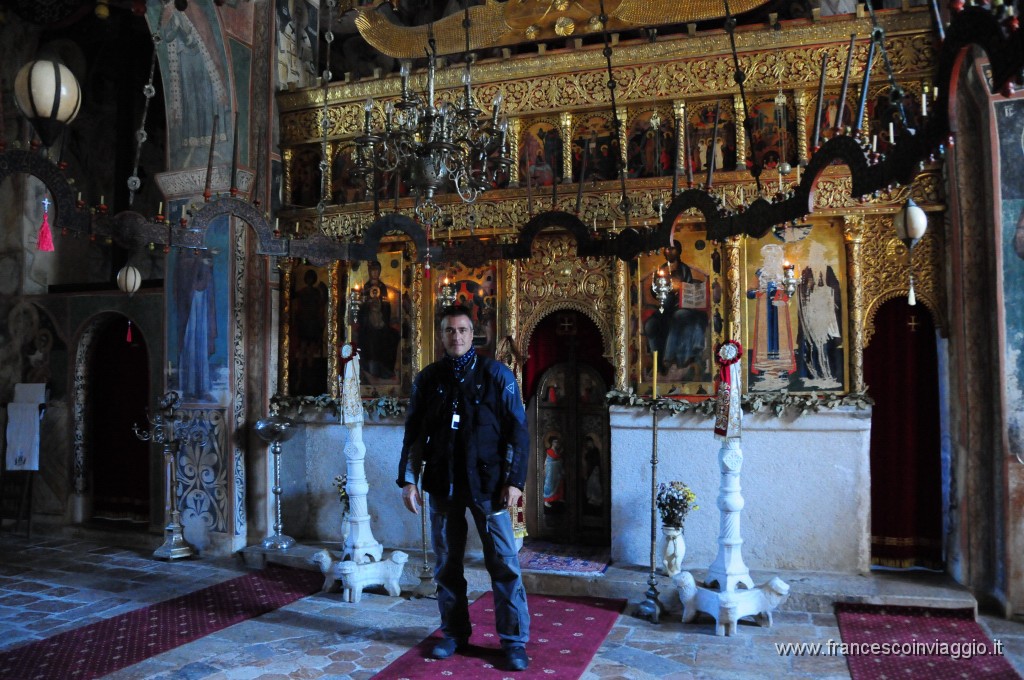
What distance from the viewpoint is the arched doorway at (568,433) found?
7.79 metres

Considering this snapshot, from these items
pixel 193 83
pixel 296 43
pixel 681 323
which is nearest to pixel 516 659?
pixel 681 323

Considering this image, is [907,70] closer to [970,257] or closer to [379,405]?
[970,257]

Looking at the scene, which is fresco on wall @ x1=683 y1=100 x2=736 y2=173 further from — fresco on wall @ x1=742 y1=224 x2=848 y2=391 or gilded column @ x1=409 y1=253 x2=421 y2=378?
gilded column @ x1=409 y1=253 x2=421 y2=378

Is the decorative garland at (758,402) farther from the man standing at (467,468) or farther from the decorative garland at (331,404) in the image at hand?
the man standing at (467,468)

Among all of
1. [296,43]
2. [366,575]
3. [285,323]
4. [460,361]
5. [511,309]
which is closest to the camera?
[460,361]

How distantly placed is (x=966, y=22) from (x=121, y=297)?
904 cm

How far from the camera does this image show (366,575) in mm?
6352

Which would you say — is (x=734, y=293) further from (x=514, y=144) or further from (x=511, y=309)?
(x=514, y=144)

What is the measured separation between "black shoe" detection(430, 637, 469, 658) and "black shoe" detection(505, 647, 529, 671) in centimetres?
38

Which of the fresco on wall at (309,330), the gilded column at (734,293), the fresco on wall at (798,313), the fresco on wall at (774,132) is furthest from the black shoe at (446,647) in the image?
the fresco on wall at (774,132)

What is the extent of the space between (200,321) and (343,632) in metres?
4.09

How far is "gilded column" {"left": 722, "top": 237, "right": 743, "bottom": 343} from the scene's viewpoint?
7.06 meters

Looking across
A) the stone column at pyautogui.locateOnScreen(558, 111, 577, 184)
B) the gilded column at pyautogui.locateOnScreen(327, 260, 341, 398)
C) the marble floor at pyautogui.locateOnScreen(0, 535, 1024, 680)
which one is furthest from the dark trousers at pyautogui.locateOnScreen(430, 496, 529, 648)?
the stone column at pyautogui.locateOnScreen(558, 111, 577, 184)

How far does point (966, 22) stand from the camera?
101 inches
